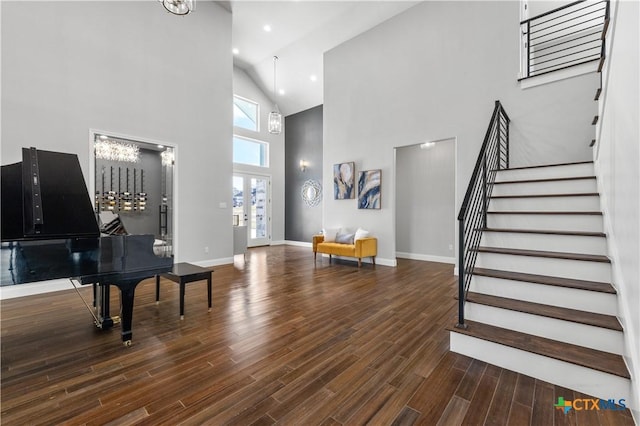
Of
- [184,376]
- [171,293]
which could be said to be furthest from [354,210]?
[184,376]

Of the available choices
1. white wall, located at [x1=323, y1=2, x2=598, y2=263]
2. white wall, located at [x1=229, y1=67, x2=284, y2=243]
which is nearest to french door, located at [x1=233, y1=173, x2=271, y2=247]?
white wall, located at [x1=229, y1=67, x2=284, y2=243]

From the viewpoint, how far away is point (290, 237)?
10008 mm

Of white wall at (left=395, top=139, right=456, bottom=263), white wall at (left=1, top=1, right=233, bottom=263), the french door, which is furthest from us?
the french door

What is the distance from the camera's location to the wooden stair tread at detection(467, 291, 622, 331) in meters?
1.94

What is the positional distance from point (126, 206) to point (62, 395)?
4224 mm

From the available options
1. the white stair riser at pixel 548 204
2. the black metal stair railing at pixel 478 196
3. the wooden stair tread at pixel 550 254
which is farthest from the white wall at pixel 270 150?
the wooden stair tread at pixel 550 254

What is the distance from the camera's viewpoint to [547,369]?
6.31 ft

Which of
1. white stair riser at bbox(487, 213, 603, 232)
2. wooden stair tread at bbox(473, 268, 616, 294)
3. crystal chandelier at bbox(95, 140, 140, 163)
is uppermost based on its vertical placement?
crystal chandelier at bbox(95, 140, 140, 163)

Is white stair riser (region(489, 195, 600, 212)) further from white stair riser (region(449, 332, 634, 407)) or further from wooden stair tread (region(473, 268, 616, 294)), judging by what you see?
white stair riser (region(449, 332, 634, 407))

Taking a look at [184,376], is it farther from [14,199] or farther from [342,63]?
[342,63]

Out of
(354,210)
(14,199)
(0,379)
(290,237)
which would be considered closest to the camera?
(0,379)

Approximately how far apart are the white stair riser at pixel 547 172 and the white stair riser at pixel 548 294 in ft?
6.29

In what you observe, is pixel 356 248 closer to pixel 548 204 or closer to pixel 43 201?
pixel 548 204

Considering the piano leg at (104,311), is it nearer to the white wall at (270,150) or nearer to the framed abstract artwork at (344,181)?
the framed abstract artwork at (344,181)
